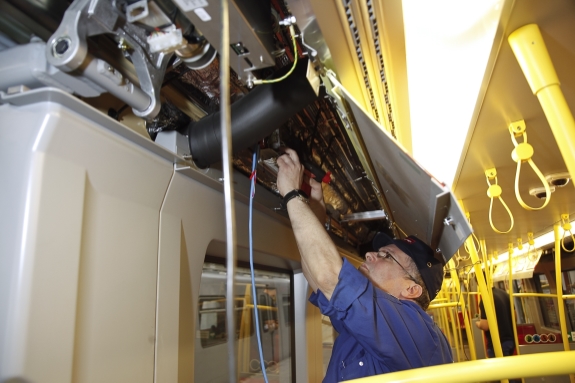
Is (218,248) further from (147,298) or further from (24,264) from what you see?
(24,264)

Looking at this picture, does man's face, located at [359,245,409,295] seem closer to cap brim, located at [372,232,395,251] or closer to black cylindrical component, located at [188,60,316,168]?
cap brim, located at [372,232,395,251]

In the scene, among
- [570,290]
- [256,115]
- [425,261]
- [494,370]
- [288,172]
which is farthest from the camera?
[570,290]

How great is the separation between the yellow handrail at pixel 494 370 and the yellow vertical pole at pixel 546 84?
0.40 meters

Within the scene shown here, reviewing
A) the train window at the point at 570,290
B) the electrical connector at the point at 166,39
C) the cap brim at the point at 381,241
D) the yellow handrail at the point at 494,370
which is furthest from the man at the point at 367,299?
the train window at the point at 570,290

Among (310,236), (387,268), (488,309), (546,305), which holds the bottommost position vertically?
(546,305)

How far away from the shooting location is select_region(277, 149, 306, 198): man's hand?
4.83 feet

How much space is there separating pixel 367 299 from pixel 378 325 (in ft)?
0.32

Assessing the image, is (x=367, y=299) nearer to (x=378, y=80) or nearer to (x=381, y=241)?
(x=378, y=80)

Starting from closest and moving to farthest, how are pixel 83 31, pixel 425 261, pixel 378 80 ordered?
1. pixel 83 31
2. pixel 378 80
3. pixel 425 261

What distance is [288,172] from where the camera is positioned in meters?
1.50

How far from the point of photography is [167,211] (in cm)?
106

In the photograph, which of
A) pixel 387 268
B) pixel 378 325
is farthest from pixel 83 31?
pixel 387 268

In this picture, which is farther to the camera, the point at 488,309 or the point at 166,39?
the point at 488,309

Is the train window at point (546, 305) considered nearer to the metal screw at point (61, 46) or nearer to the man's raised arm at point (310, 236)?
the man's raised arm at point (310, 236)
